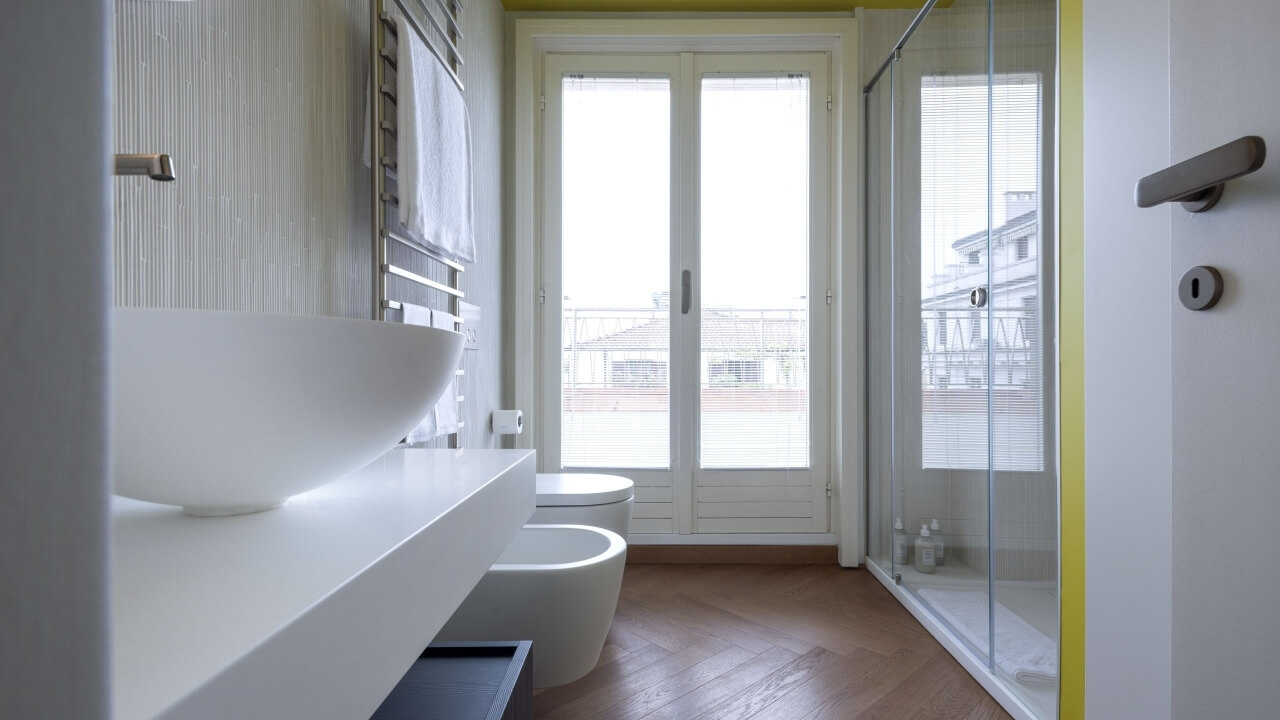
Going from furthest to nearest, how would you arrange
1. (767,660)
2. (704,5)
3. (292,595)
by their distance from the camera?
(704,5) → (767,660) → (292,595)

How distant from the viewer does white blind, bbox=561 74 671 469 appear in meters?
2.63

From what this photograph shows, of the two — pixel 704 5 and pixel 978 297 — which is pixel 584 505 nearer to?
pixel 978 297

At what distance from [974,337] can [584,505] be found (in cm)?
107

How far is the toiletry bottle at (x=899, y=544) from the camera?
6.99 feet

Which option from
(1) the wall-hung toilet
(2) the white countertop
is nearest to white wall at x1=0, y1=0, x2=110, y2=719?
(2) the white countertop

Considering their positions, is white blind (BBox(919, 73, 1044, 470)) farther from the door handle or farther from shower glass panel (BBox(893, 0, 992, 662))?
the door handle

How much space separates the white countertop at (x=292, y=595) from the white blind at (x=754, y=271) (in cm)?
200

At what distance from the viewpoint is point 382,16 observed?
1.38 m

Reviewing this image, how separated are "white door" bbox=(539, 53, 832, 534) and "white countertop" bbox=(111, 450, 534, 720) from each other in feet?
6.43

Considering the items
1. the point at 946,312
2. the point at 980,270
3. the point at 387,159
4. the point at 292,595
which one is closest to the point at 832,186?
the point at 946,312

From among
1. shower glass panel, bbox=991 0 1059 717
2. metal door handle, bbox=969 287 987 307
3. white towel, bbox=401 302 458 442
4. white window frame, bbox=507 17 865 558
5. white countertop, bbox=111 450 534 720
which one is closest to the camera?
white countertop, bbox=111 450 534 720

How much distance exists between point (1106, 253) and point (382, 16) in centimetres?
140

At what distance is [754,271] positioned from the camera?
2.63 m

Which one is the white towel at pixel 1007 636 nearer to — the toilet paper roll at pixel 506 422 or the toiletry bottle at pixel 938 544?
the toiletry bottle at pixel 938 544
